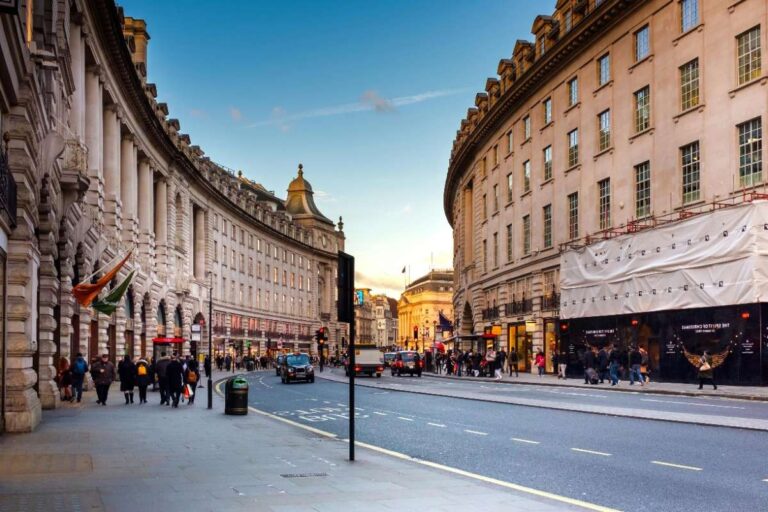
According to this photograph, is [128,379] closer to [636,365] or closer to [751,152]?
[636,365]

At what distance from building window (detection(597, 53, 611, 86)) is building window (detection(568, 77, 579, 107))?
2.72 metres

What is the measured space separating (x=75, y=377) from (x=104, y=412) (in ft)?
12.0

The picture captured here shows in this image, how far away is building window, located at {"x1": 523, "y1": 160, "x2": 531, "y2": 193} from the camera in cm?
5778

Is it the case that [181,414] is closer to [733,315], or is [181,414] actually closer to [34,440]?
[34,440]

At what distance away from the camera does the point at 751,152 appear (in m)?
34.9

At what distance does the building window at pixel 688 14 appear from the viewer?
38750 millimetres

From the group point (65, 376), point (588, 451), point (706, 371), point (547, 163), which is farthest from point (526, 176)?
point (588, 451)

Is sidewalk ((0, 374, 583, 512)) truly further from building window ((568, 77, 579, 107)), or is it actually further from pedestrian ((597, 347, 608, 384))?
building window ((568, 77, 579, 107))

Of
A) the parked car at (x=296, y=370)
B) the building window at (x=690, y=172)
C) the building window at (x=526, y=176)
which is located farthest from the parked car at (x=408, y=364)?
the building window at (x=690, y=172)

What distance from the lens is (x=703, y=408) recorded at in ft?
78.0

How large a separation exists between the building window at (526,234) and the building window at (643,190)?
14793mm

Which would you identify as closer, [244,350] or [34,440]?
[34,440]

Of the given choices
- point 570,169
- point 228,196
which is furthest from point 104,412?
point 228,196

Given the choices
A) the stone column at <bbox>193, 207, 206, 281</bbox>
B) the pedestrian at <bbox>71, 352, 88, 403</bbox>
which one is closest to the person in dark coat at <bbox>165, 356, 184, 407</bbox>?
the pedestrian at <bbox>71, 352, 88, 403</bbox>
